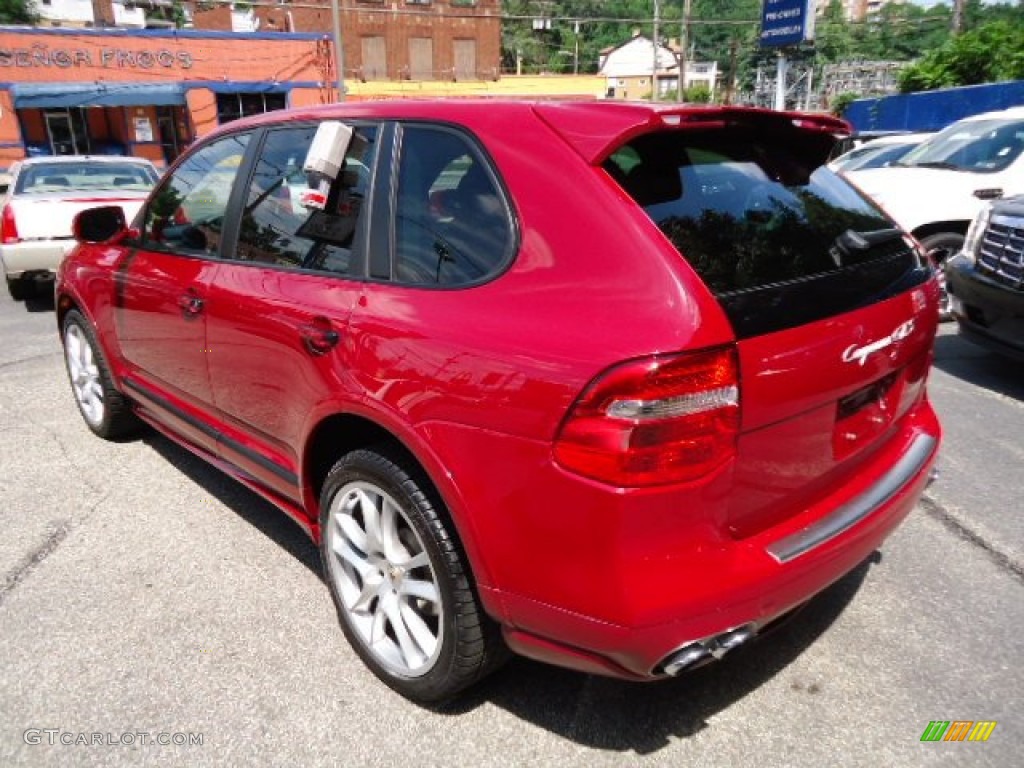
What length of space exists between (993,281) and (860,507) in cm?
392

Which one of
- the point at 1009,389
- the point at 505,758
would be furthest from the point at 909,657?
the point at 1009,389

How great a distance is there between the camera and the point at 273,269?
9.00 feet

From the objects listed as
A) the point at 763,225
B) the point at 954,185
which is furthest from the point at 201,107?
the point at 763,225

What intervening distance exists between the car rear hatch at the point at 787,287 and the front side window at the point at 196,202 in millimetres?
1810

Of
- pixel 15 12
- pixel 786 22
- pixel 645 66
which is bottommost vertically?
pixel 786 22

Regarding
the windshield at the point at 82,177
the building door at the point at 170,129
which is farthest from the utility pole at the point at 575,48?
the windshield at the point at 82,177

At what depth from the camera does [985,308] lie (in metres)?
5.32

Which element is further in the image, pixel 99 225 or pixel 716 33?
pixel 716 33

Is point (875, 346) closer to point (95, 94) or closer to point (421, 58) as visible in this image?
point (95, 94)

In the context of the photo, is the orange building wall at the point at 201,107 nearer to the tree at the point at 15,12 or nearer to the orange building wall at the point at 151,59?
the orange building wall at the point at 151,59

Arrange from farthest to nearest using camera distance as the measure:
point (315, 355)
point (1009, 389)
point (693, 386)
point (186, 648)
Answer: point (1009, 389) → point (186, 648) → point (315, 355) → point (693, 386)

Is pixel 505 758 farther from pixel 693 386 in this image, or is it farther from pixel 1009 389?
pixel 1009 389

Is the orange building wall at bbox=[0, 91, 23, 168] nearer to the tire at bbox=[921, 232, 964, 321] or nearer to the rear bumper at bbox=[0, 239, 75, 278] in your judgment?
the rear bumper at bbox=[0, 239, 75, 278]

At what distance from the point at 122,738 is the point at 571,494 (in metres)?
1.60
